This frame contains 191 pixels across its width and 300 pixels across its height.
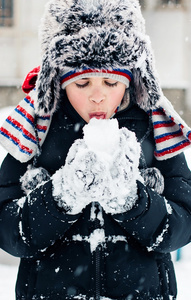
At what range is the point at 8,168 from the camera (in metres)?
1.57

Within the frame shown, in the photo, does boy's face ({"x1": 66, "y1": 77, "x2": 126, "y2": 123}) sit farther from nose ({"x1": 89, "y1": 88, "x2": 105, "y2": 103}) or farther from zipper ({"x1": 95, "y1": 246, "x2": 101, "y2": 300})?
zipper ({"x1": 95, "y1": 246, "x2": 101, "y2": 300})

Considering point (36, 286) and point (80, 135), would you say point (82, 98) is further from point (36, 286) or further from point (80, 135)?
point (36, 286)

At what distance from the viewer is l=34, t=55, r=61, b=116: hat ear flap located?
1.55m

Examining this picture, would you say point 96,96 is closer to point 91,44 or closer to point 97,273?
point 91,44

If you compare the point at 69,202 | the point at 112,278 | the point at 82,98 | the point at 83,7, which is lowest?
the point at 112,278

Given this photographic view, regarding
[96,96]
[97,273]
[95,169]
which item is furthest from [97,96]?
[97,273]

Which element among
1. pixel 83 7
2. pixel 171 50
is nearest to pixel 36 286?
pixel 83 7

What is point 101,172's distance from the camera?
1.31 m

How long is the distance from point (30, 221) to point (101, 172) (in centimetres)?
29

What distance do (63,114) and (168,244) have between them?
1.79 ft

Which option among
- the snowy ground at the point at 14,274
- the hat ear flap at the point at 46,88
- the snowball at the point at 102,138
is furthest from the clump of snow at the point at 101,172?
the snowy ground at the point at 14,274

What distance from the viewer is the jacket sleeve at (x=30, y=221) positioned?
1.39m

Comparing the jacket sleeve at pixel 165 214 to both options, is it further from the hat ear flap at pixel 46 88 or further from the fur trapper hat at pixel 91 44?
the hat ear flap at pixel 46 88

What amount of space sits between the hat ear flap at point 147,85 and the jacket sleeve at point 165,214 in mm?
203
